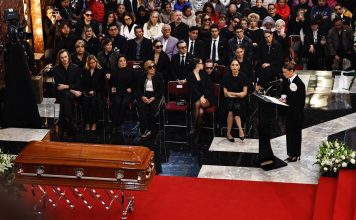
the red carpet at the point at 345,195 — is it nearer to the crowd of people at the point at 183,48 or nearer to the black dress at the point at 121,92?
the crowd of people at the point at 183,48

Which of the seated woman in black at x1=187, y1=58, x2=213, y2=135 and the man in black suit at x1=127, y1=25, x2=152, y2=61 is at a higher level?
the man in black suit at x1=127, y1=25, x2=152, y2=61

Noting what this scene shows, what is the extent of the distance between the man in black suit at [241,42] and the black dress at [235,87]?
6.59 feet

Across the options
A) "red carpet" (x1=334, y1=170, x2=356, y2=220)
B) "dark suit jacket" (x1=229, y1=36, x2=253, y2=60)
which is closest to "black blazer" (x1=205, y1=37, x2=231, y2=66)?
"dark suit jacket" (x1=229, y1=36, x2=253, y2=60)

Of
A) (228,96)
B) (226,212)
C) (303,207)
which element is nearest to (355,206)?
(303,207)

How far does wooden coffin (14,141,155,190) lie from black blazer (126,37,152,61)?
518 cm

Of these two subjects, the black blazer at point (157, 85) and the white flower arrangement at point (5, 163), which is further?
the black blazer at point (157, 85)

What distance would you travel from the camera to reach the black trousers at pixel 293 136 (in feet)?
27.6

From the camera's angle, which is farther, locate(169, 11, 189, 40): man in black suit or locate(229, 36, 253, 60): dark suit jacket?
locate(169, 11, 189, 40): man in black suit

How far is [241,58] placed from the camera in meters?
10.4

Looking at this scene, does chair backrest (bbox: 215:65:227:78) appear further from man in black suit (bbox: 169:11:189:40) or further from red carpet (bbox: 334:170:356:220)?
red carpet (bbox: 334:170:356:220)

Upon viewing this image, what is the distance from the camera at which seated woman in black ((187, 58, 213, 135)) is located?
9898 millimetres

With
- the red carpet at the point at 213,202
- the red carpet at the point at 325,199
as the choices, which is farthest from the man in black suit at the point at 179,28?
the red carpet at the point at 325,199

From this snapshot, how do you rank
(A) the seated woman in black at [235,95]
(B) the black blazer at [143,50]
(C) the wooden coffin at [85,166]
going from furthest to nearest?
1. (B) the black blazer at [143,50]
2. (A) the seated woman in black at [235,95]
3. (C) the wooden coffin at [85,166]

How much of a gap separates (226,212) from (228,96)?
116 inches
